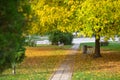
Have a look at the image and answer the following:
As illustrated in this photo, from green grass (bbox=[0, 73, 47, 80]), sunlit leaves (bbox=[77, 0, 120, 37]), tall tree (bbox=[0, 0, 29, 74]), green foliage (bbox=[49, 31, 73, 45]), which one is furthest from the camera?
green foliage (bbox=[49, 31, 73, 45])

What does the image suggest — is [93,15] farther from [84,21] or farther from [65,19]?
[65,19]

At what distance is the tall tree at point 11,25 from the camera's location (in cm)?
471

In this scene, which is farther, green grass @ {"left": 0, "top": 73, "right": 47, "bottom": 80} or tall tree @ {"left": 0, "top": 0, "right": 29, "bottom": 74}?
green grass @ {"left": 0, "top": 73, "right": 47, "bottom": 80}

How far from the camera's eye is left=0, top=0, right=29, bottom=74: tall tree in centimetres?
471

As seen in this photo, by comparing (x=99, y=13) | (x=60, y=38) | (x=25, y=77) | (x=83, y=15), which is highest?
(x=99, y=13)

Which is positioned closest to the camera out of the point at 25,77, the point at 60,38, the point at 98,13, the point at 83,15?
the point at 25,77

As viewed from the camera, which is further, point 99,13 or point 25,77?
point 99,13

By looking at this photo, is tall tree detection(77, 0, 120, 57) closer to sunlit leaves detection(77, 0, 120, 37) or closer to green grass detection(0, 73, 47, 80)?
sunlit leaves detection(77, 0, 120, 37)

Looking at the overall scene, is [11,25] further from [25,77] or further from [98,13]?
[98,13]

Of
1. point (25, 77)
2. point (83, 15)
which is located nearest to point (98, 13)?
point (83, 15)

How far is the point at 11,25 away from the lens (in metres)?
4.79

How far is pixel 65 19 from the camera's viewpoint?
72.3 ft

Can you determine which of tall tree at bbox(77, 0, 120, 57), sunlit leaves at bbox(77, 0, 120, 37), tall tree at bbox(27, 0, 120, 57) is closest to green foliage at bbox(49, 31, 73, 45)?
tall tree at bbox(27, 0, 120, 57)

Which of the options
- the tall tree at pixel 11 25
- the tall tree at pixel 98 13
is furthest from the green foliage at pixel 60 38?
the tall tree at pixel 11 25
